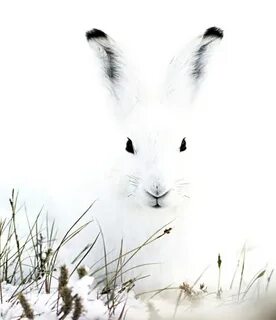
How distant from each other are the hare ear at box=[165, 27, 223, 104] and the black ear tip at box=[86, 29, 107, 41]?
0.50 ft

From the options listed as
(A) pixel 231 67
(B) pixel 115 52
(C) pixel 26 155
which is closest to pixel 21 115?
(C) pixel 26 155

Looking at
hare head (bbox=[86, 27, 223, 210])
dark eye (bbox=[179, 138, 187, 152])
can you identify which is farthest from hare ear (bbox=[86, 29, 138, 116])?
dark eye (bbox=[179, 138, 187, 152])

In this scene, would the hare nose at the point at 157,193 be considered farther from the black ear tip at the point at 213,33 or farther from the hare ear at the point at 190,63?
the black ear tip at the point at 213,33

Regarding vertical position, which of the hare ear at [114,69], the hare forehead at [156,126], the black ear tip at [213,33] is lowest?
the hare forehead at [156,126]

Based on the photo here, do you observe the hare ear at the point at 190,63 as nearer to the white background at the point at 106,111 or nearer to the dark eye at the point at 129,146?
the white background at the point at 106,111

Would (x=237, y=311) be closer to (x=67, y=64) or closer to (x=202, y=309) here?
(x=202, y=309)

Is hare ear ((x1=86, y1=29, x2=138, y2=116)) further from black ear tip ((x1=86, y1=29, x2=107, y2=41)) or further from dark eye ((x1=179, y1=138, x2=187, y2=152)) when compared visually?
dark eye ((x1=179, y1=138, x2=187, y2=152))

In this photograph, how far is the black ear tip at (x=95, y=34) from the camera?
120 cm

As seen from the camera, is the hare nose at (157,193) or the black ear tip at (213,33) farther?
the black ear tip at (213,33)

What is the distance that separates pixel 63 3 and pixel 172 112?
33 centimetres

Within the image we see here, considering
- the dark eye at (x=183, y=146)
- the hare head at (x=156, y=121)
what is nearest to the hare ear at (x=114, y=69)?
the hare head at (x=156, y=121)

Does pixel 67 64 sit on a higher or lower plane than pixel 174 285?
higher

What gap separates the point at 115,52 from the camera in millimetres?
1220

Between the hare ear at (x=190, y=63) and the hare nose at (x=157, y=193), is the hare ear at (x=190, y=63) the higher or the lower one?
the higher one
